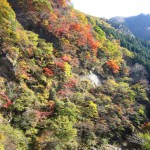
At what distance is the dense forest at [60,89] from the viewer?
88.1 feet

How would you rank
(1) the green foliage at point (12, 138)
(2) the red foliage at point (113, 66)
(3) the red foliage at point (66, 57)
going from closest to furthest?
1. (1) the green foliage at point (12, 138)
2. (3) the red foliage at point (66, 57)
3. (2) the red foliage at point (113, 66)

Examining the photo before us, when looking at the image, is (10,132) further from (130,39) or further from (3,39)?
(130,39)

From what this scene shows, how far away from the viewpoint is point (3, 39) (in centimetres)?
3016

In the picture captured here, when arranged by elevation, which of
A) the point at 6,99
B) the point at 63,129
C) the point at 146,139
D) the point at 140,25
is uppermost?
the point at 140,25

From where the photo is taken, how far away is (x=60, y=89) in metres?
34.9

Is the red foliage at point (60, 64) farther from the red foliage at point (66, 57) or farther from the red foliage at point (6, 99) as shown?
the red foliage at point (6, 99)

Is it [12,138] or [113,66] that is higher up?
[113,66]

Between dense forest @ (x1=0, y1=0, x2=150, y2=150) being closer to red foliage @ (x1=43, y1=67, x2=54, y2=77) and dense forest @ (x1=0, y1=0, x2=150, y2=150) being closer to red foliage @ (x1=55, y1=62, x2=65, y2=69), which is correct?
red foliage @ (x1=55, y1=62, x2=65, y2=69)

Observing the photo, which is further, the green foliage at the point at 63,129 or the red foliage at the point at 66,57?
the red foliage at the point at 66,57

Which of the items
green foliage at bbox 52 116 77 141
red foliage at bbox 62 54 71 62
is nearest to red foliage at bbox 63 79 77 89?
red foliage at bbox 62 54 71 62

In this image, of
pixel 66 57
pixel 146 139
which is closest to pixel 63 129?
pixel 146 139

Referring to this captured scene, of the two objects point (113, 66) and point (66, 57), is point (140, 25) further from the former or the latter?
point (66, 57)

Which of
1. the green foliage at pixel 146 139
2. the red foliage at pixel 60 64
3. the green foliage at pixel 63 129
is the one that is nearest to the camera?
the green foliage at pixel 63 129

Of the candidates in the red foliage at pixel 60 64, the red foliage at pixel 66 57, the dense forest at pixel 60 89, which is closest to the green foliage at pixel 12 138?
the dense forest at pixel 60 89
